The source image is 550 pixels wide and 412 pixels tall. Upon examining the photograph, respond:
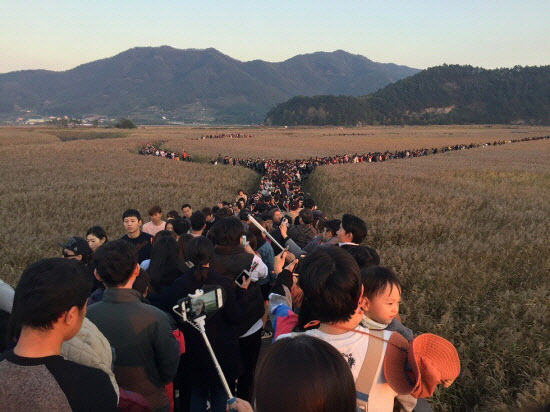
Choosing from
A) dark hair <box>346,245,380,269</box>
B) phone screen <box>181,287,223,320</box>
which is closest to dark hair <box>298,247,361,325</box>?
phone screen <box>181,287,223,320</box>

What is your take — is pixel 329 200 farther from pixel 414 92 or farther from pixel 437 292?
pixel 414 92

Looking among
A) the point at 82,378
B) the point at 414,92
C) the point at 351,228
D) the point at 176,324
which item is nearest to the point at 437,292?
the point at 351,228

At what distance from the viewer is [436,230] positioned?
10305 mm

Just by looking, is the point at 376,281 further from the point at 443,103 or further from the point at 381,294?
the point at 443,103

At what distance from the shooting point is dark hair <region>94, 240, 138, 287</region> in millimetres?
2938

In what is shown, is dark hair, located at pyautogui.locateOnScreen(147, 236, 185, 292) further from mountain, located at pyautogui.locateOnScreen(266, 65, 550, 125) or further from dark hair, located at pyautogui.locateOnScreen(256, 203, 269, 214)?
mountain, located at pyautogui.locateOnScreen(266, 65, 550, 125)

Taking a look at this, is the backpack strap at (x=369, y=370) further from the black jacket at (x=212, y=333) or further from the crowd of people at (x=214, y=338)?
the black jacket at (x=212, y=333)

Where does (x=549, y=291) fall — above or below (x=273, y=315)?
below

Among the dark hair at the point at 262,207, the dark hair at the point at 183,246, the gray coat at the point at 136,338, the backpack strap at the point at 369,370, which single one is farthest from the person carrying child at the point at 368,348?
the dark hair at the point at 262,207

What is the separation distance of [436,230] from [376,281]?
8295mm

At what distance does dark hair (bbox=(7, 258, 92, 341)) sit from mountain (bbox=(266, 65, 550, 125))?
15986 centimetres

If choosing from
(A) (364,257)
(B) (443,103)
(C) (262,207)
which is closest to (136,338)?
(A) (364,257)

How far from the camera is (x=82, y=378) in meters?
1.92

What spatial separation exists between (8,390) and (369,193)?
1577cm
